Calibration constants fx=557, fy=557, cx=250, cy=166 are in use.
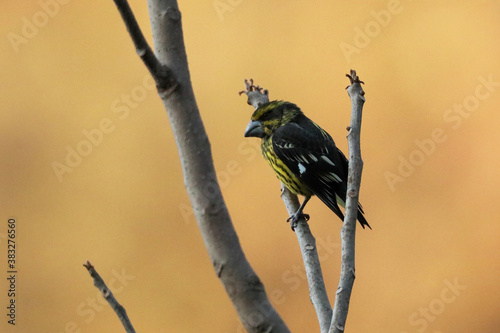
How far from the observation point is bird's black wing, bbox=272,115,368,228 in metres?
3.05

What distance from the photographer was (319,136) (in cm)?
330

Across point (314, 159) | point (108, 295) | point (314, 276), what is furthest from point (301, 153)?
point (108, 295)

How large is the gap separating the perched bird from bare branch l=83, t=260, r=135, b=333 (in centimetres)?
174

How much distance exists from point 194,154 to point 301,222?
1.45m

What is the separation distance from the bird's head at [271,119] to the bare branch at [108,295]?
2190 mm

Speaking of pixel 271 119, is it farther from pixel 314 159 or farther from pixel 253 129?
pixel 314 159

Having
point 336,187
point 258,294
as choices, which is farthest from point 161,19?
point 336,187

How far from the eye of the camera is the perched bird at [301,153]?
306 cm

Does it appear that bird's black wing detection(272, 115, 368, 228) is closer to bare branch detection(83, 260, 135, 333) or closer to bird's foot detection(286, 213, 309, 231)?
bird's foot detection(286, 213, 309, 231)

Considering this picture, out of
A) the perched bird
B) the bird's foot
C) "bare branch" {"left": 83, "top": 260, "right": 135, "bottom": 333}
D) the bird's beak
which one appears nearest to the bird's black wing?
the perched bird

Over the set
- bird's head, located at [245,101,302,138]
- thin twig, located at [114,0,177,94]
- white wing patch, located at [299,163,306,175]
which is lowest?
white wing patch, located at [299,163,306,175]

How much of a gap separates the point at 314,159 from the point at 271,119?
1.27 feet

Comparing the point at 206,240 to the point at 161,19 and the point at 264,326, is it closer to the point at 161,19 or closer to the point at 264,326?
A: the point at 264,326

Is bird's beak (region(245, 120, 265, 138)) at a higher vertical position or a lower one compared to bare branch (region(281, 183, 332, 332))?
higher
